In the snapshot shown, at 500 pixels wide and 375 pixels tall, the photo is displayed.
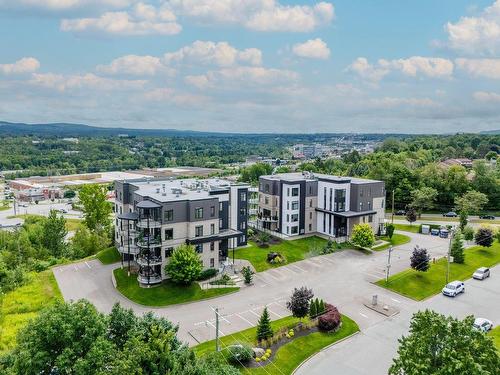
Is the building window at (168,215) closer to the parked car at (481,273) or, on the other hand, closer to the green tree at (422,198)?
the parked car at (481,273)

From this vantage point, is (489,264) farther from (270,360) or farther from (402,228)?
(270,360)

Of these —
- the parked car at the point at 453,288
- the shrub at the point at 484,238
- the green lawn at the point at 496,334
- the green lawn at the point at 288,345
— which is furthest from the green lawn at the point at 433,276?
the green lawn at the point at 288,345

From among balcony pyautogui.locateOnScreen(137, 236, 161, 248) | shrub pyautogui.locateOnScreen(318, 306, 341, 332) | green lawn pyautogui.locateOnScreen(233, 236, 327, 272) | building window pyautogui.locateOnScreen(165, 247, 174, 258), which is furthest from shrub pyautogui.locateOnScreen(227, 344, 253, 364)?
green lawn pyautogui.locateOnScreen(233, 236, 327, 272)

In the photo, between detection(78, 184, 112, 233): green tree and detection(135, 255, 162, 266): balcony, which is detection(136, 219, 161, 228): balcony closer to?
detection(135, 255, 162, 266): balcony

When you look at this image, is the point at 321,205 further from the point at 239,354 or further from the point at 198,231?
the point at 239,354

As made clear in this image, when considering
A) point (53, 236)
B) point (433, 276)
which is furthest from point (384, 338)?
point (53, 236)
